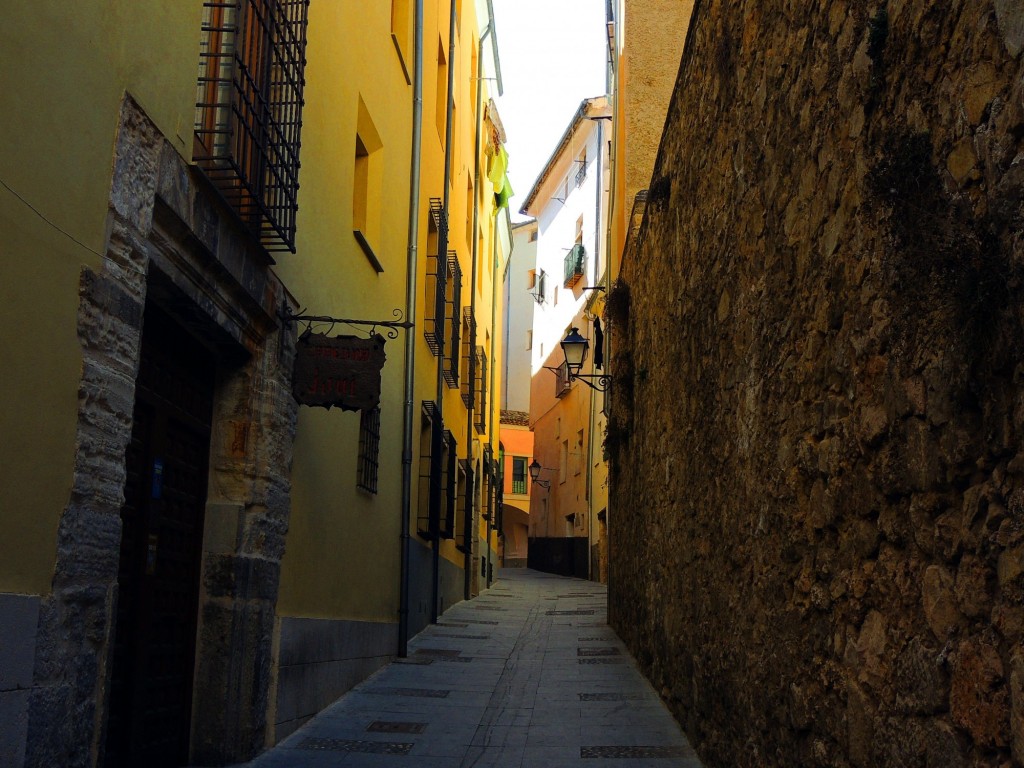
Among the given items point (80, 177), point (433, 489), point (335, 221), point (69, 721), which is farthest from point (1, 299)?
point (433, 489)

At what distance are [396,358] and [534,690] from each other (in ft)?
11.7

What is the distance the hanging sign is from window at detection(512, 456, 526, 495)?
34.3m

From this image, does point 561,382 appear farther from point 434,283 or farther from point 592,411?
point 434,283

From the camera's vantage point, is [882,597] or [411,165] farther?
[411,165]

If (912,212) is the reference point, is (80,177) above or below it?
above

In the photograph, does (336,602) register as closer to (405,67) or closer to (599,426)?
(405,67)

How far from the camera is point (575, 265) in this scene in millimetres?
29172

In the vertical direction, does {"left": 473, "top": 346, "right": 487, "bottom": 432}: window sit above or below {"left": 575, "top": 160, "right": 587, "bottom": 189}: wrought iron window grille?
below

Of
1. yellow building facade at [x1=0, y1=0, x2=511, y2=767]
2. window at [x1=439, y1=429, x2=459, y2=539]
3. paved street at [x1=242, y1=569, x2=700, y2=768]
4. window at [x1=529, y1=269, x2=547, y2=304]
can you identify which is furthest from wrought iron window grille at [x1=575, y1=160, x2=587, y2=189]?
paved street at [x1=242, y1=569, x2=700, y2=768]

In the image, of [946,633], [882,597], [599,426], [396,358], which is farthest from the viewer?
[599,426]

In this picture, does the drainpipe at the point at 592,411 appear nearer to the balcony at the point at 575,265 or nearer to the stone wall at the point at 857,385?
the balcony at the point at 575,265

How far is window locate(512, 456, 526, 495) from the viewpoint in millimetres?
40906

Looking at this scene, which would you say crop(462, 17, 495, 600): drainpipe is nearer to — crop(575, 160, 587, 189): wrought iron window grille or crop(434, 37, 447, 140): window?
crop(434, 37, 447, 140): window

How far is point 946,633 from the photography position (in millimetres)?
2656
